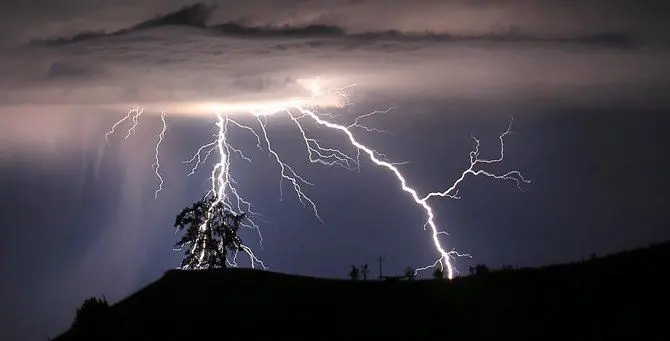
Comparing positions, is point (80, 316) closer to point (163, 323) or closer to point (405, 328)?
point (163, 323)

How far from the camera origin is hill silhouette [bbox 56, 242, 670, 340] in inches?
1158

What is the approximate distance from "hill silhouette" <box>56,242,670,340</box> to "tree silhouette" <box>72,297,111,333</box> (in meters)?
0.26

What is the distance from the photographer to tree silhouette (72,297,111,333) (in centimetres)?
3706

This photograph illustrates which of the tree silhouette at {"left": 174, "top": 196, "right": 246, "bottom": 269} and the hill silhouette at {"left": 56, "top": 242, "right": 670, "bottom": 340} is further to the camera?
the tree silhouette at {"left": 174, "top": 196, "right": 246, "bottom": 269}

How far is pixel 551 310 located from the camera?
30312 mm

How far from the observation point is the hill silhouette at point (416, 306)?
29.4 m

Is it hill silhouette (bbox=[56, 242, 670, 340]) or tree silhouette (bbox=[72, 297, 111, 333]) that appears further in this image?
tree silhouette (bbox=[72, 297, 111, 333])

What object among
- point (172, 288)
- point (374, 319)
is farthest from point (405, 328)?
point (172, 288)

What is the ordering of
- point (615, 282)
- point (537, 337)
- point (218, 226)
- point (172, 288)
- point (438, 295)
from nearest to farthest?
1. point (537, 337)
2. point (615, 282)
3. point (438, 295)
4. point (172, 288)
5. point (218, 226)

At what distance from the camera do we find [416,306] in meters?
32.8

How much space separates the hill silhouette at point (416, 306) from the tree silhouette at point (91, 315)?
0.87ft

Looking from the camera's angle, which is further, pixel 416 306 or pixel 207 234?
pixel 207 234

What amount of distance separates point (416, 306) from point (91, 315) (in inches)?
497

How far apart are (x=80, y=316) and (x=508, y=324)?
1679 centimetres
